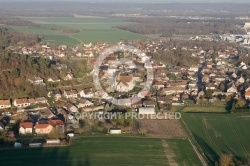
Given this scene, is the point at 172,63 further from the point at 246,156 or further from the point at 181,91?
the point at 246,156

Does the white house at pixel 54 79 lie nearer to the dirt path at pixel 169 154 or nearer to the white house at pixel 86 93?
the white house at pixel 86 93

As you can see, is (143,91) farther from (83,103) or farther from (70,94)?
(70,94)

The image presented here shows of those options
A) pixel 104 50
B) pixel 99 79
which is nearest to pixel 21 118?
pixel 99 79

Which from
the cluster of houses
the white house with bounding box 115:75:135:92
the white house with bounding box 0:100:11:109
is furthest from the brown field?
the white house with bounding box 0:100:11:109

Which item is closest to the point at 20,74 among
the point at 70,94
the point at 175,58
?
the point at 70,94

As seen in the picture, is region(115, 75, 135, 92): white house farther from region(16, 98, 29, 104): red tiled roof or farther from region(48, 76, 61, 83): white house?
region(16, 98, 29, 104): red tiled roof
